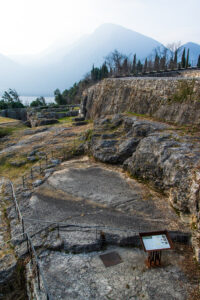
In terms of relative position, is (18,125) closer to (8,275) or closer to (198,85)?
(198,85)

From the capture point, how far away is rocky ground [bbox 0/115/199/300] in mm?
8719

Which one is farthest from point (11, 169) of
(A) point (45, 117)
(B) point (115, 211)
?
(A) point (45, 117)

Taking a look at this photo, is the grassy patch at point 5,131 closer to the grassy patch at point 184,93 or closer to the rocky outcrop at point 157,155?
the rocky outcrop at point 157,155

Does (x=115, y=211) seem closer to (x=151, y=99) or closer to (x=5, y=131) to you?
(x=151, y=99)

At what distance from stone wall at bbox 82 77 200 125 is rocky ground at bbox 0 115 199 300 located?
1.76m

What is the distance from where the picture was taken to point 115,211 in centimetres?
1268

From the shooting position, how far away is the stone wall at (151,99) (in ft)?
61.6

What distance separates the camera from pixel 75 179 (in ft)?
55.6

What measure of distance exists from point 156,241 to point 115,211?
3.91 meters

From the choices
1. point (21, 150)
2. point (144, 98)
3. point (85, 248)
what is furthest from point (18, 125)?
point (85, 248)

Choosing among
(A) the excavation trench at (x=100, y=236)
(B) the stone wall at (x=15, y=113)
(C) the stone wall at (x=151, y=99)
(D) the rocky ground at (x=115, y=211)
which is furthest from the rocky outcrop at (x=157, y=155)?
(B) the stone wall at (x=15, y=113)

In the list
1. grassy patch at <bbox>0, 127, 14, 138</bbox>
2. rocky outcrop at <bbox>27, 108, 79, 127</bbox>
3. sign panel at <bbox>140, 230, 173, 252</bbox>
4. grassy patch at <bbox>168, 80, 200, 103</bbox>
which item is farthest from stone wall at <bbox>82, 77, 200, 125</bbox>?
grassy patch at <bbox>0, 127, 14, 138</bbox>

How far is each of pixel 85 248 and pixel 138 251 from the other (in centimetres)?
246

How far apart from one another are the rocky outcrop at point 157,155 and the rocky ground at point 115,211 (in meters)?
0.07
